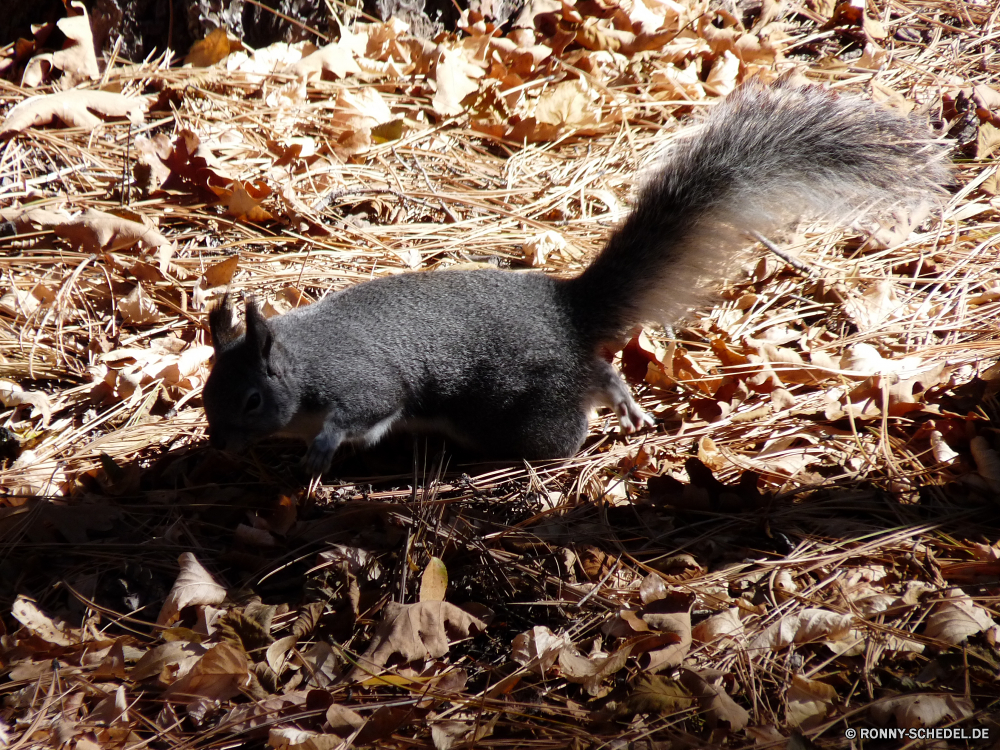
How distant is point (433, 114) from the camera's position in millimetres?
4023

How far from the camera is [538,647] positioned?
1814mm

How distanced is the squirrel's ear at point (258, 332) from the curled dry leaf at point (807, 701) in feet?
5.72

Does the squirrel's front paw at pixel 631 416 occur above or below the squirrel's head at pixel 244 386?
below

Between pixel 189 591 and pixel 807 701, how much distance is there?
4.93 ft

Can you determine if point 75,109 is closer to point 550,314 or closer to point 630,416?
point 550,314

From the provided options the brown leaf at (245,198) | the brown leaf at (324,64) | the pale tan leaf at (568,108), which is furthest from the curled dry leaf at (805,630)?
the brown leaf at (324,64)

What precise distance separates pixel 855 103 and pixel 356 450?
205cm

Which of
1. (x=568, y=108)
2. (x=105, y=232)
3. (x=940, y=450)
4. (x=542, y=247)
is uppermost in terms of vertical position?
(x=568, y=108)

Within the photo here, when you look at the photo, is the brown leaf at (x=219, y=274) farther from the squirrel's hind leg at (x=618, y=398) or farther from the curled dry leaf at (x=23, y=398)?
the squirrel's hind leg at (x=618, y=398)

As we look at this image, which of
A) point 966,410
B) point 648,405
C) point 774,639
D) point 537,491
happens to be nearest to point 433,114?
point 648,405

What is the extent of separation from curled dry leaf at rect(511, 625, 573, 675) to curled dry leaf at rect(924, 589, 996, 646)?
0.82 meters

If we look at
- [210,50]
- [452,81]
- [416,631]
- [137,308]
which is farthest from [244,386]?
[210,50]

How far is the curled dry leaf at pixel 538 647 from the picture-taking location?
1755mm

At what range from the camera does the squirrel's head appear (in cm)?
249
